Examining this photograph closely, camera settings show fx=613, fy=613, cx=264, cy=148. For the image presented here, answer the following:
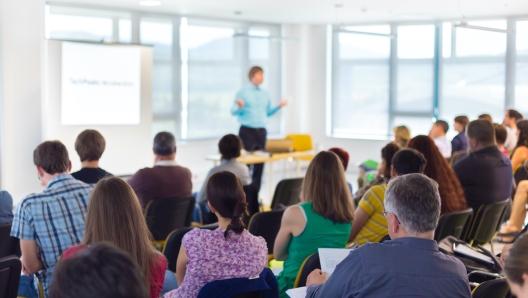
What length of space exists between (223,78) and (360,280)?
30.2 feet

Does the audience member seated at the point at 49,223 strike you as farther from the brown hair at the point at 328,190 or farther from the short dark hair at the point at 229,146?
the short dark hair at the point at 229,146

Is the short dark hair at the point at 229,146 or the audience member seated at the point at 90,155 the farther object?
the short dark hair at the point at 229,146

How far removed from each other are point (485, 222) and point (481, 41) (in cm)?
671

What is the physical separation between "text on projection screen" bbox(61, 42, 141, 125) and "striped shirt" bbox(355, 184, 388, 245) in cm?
485

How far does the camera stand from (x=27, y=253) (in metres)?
3.09

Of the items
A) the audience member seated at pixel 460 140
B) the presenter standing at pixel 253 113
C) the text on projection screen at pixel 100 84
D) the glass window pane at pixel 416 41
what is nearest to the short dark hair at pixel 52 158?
the text on projection screen at pixel 100 84

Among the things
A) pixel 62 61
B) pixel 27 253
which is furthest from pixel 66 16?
pixel 27 253

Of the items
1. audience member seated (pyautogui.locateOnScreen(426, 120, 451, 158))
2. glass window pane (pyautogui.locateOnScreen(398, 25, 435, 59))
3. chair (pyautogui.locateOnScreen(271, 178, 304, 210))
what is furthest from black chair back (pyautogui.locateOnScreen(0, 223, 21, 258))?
glass window pane (pyautogui.locateOnScreen(398, 25, 435, 59))

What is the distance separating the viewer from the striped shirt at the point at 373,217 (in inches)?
146

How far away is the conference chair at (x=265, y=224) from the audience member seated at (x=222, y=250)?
1275mm

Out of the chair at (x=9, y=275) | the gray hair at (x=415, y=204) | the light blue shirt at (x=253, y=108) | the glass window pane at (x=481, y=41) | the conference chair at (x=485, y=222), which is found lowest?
the conference chair at (x=485, y=222)

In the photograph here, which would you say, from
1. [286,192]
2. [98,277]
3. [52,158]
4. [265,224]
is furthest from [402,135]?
[98,277]

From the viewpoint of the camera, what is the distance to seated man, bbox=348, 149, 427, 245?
146 inches

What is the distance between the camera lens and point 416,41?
11422 millimetres
